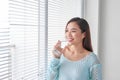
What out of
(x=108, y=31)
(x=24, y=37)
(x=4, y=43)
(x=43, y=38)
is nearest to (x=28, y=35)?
(x=24, y=37)

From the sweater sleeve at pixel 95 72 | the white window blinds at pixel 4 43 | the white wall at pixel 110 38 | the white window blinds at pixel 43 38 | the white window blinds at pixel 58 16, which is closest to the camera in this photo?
the white window blinds at pixel 4 43

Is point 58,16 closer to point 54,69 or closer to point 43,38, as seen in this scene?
point 43,38

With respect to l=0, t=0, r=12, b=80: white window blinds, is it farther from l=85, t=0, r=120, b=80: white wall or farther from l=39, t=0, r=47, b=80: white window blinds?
l=85, t=0, r=120, b=80: white wall

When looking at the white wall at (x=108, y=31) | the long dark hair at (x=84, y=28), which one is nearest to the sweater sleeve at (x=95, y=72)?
the long dark hair at (x=84, y=28)

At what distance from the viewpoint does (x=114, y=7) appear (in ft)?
8.54

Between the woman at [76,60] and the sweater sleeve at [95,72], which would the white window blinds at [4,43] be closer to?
the woman at [76,60]

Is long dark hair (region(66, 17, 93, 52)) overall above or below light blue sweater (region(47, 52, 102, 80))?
above

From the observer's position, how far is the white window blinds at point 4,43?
1383 millimetres

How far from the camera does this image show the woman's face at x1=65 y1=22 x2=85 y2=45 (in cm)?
153

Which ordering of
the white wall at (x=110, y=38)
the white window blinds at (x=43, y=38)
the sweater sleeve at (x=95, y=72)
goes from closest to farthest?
the sweater sleeve at (x=95, y=72) < the white window blinds at (x=43, y=38) < the white wall at (x=110, y=38)


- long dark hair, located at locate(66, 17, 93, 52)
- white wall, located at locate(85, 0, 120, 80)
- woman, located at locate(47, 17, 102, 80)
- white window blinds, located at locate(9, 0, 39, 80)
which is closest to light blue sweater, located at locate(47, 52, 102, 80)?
woman, located at locate(47, 17, 102, 80)

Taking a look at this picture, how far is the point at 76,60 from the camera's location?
1580 millimetres

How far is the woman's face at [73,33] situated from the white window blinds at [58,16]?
52 cm

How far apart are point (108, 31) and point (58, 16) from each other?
81 centimetres
